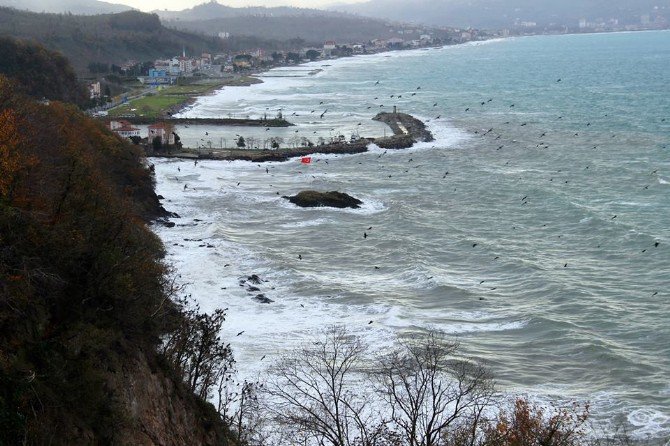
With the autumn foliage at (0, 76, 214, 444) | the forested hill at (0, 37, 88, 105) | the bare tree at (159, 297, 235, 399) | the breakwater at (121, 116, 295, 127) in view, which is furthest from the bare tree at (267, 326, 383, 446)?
the forested hill at (0, 37, 88, 105)

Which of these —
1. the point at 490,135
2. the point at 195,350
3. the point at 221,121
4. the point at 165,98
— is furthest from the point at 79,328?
the point at 165,98

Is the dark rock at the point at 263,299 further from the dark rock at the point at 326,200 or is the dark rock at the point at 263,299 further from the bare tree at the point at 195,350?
the dark rock at the point at 326,200

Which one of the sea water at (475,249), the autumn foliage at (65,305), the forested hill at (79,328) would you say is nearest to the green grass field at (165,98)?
the sea water at (475,249)

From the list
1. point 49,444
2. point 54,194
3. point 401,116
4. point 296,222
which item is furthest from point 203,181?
point 49,444

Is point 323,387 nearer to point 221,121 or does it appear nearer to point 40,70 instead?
point 221,121

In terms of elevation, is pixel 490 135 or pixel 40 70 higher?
pixel 40 70

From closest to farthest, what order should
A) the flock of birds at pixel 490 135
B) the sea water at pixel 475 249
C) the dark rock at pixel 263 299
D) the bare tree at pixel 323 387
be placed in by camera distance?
the bare tree at pixel 323 387 → the sea water at pixel 475 249 → the dark rock at pixel 263 299 → the flock of birds at pixel 490 135

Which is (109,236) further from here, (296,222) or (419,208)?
(419,208)
